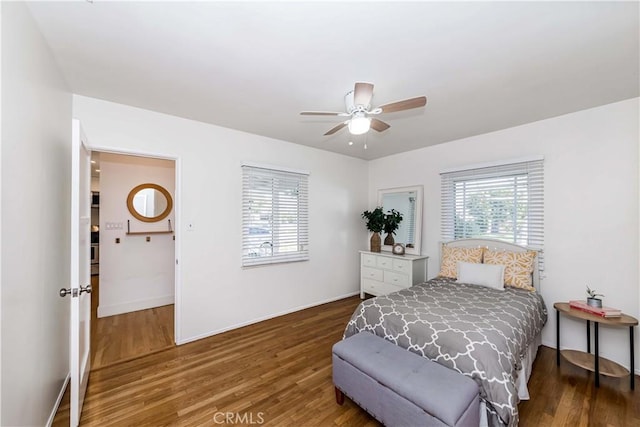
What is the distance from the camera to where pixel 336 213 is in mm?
4566

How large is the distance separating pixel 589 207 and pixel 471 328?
2052 millimetres

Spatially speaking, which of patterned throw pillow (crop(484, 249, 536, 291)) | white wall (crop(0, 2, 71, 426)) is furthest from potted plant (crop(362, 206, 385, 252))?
white wall (crop(0, 2, 71, 426))

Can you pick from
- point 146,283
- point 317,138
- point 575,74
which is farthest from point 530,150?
point 146,283

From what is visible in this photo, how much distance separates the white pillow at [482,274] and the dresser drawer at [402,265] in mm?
825

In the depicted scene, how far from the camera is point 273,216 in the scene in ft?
12.4

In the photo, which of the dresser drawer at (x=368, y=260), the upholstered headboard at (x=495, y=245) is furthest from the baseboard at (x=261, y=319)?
the upholstered headboard at (x=495, y=245)

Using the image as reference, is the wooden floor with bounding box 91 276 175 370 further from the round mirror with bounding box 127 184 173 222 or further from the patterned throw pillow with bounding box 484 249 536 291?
the patterned throw pillow with bounding box 484 249 536 291

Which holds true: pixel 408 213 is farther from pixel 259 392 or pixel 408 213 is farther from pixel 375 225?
pixel 259 392

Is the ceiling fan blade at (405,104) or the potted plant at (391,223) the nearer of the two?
the ceiling fan blade at (405,104)

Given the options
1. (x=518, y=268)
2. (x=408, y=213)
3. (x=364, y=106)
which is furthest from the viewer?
(x=408, y=213)

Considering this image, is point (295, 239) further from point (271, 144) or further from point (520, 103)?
point (520, 103)

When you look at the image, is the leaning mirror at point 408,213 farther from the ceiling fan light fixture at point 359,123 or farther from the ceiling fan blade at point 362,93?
the ceiling fan blade at point 362,93

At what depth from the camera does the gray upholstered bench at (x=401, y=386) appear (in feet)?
4.86
